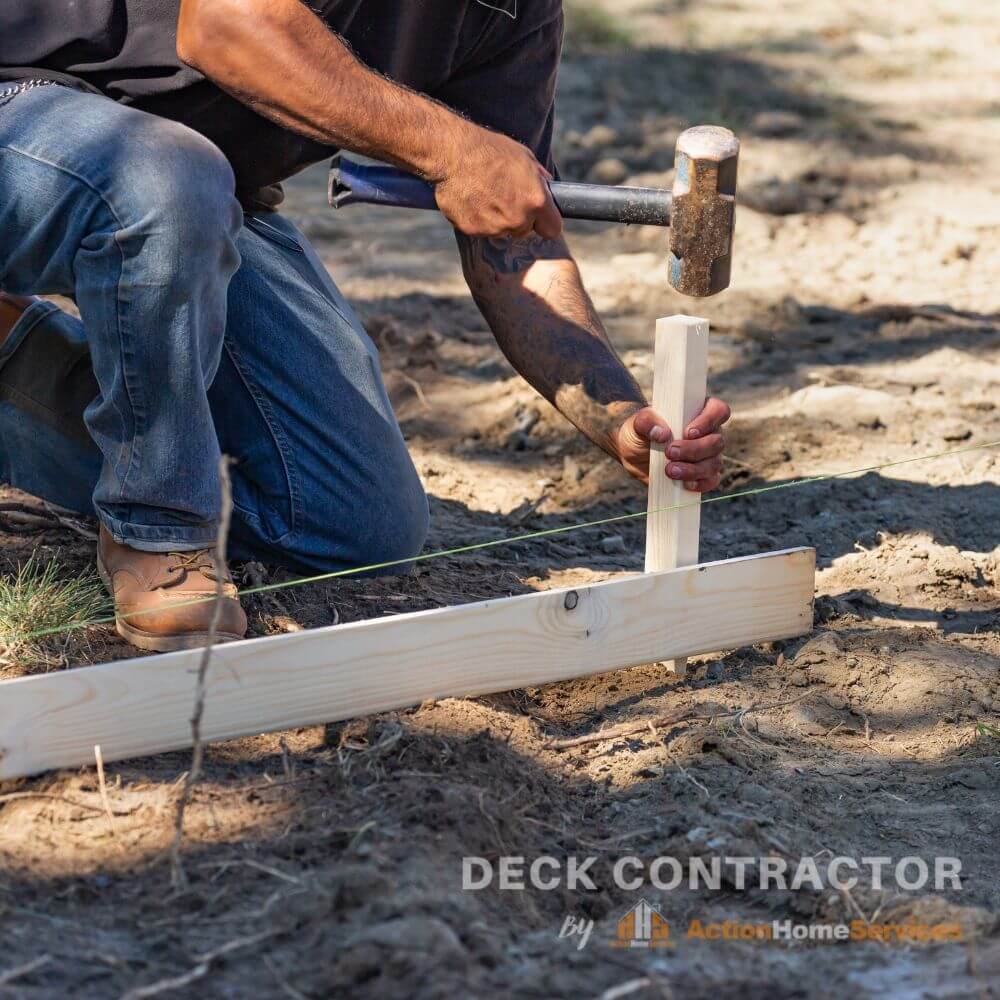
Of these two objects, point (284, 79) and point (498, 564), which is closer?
point (284, 79)

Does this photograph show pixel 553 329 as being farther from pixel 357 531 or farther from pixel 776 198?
pixel 776 198

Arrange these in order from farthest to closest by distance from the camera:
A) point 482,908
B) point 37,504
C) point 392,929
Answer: point 37,504, point 482,908, point 392,929

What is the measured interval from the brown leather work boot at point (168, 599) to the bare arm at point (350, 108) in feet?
2.78

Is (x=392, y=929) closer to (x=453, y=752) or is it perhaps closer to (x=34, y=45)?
(x=453, y=752)

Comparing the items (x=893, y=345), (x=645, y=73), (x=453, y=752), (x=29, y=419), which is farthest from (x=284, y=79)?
(x=645, y=73)

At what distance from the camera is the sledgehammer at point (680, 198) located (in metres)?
2.49

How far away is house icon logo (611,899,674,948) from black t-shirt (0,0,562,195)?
1.74 m

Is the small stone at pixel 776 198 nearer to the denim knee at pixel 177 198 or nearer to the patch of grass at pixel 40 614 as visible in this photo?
the denim knee at pixel 177 198

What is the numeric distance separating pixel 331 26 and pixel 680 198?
0.80 metres

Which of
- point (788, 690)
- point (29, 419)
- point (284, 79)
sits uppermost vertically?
point (284, 79)

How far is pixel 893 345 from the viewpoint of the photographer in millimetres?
4457

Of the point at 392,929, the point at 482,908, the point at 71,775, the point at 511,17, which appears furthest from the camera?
the point at 511,17

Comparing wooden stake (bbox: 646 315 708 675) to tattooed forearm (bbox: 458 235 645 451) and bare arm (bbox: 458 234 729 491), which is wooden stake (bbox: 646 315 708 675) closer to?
bare arm (bbox: 458 234 729 491)

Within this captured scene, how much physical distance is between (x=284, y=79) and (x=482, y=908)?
1510 mm
